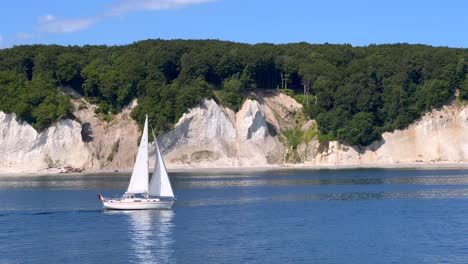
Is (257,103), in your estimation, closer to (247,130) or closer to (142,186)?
(247,130)

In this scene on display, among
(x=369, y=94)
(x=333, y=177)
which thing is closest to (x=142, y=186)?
(x=333, y=177)

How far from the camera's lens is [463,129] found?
448 ft

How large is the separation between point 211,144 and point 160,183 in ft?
224

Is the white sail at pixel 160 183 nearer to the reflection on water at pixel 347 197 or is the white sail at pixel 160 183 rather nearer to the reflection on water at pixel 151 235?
the reflection on water at pixel 151 235

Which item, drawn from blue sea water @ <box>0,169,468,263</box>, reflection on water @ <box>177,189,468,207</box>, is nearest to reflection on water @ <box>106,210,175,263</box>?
blue sea water @ <box>0,169,468,263</box>

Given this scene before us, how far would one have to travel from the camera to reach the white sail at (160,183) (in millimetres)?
69188

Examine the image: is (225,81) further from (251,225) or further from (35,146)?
(251,225)

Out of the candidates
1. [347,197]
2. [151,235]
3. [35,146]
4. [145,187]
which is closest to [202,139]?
[35,146]

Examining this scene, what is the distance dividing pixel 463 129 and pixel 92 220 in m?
84.8

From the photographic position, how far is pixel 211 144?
137875 millimetres

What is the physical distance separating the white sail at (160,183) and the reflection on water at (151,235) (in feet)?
4.59

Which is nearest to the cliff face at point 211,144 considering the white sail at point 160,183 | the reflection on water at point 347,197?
the reflection on water at point 347,197

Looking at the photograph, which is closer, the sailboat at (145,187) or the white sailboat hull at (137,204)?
the sailboat at (145,187)

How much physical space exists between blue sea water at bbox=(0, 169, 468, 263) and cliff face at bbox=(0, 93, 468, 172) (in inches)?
1324
